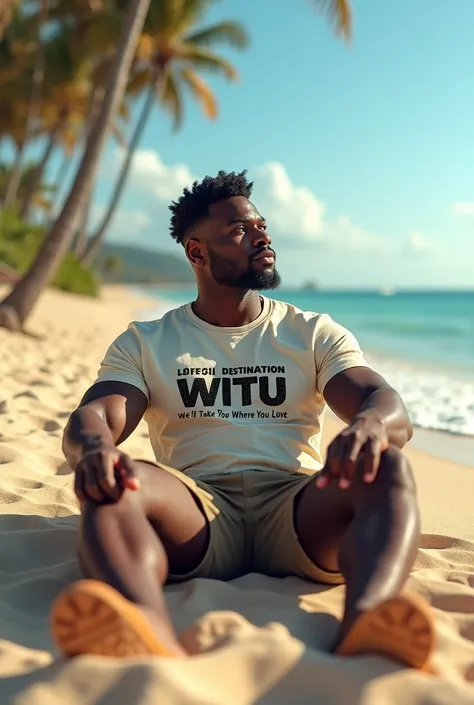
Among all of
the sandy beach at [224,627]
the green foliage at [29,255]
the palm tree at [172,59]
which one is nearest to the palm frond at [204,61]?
the palm tree at [172,59]

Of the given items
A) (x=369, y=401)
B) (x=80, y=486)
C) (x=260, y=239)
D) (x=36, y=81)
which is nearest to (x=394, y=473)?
(x=369, y=401)

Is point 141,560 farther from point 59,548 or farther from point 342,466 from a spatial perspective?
point 59,548

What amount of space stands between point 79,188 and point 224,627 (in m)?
8.08

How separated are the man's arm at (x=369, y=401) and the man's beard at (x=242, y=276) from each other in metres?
0.41

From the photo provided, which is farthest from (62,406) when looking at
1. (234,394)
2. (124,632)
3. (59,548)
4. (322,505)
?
(124,632)

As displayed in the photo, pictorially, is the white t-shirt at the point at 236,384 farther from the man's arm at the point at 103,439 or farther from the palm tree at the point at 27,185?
the palm tree at the point at 27,185

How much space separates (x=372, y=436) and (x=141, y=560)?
68 cm

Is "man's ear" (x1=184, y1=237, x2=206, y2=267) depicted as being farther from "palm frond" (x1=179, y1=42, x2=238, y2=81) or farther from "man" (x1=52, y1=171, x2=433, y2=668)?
"palm frond" (x1=179, y1=42, x2=238, y2=81)

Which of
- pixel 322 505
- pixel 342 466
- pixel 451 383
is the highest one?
pixel 451 383

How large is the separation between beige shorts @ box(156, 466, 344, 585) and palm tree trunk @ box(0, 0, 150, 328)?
7.57 m

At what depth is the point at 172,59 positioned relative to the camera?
66.8 ft

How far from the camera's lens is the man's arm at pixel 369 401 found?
2.04m

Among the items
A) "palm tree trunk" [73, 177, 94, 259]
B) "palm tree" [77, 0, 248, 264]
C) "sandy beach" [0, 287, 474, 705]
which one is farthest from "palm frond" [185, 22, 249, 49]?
"sandy beach" [0, 287, 474, 705]

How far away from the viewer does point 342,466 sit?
1.85 meters
